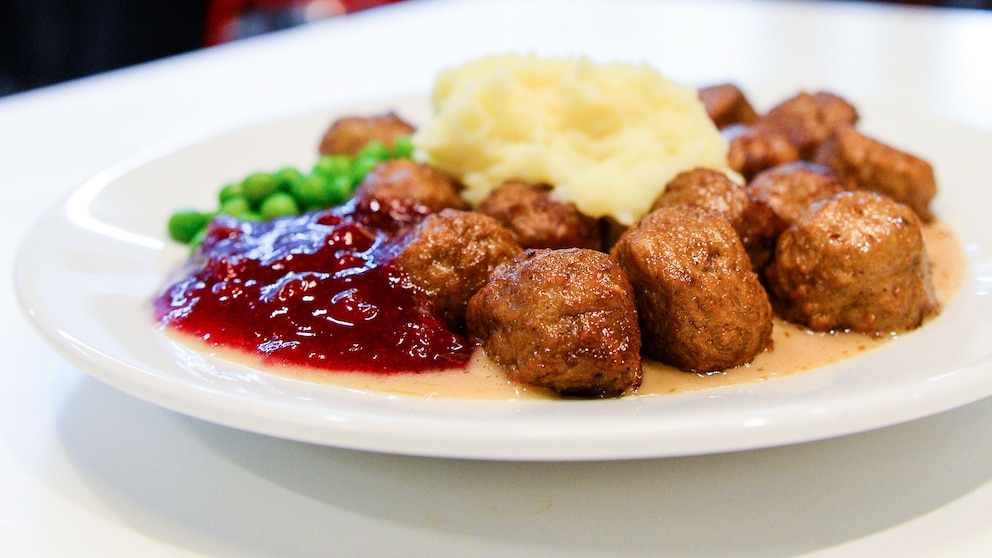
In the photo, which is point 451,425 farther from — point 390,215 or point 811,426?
point 390,215

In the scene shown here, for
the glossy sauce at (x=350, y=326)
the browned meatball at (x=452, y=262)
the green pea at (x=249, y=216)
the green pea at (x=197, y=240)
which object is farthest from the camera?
the green pea at (x=249, y=216)

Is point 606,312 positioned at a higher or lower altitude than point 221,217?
higher

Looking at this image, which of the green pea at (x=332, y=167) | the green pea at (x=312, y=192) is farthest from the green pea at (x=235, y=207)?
the green pea at (x=332, y=167)

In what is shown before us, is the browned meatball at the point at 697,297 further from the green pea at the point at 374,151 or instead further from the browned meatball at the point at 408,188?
the green pea at the point at 374,151

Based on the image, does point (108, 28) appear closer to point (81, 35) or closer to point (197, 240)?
point (81, 35)

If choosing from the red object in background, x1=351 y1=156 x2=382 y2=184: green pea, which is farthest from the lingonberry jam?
the red object in background

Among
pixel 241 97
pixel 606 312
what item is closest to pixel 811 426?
pixel 606 312

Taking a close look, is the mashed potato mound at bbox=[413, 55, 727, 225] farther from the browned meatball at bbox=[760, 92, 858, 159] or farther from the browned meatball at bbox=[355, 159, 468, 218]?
the browned meatball at bbox=[760, 92, 858, 159]
